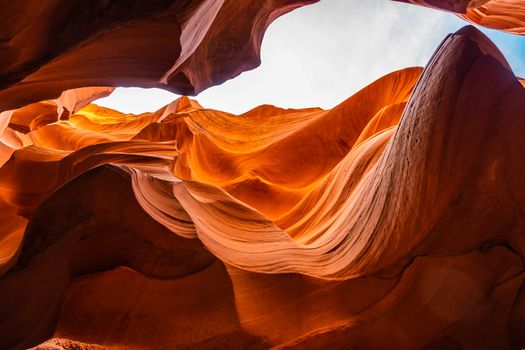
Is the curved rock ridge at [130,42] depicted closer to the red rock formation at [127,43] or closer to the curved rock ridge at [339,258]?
the red rock formation at [127,43]

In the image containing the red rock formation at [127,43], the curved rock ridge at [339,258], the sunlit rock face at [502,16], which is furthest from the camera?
the sunlit rock face at [502,16]

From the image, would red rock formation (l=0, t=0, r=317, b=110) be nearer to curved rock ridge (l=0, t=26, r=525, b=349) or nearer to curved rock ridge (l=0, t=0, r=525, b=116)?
curved rock ridge (l=0, t=0, r=525, b=116)

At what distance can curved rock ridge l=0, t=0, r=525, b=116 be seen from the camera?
2.34m

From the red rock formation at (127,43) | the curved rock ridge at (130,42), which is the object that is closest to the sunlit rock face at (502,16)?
the curved rock ridge at (130,42)

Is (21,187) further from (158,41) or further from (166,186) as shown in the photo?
(158,41)

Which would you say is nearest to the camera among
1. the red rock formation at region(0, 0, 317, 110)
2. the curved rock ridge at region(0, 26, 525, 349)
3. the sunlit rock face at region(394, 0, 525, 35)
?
the curved rock ridge at region(0, 26, 525, 349)

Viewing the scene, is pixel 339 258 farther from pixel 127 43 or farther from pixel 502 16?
pixel 502 16

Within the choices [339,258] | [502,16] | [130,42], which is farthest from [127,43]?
[502,16]

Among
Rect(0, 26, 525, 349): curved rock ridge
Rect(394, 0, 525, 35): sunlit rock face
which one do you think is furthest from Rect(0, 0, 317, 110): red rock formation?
Rect(394, 0, 525, 35): sunlit rock face

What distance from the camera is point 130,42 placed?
2639 millimetres

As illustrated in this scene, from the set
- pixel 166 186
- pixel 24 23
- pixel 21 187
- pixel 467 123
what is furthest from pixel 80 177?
pixel 21 187

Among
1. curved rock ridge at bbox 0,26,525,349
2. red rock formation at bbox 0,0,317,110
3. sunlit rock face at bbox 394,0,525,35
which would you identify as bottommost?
curved rock ridge at bbox 0,26,525,349

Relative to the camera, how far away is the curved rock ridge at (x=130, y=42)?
2.34 m

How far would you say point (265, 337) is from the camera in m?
2.22
